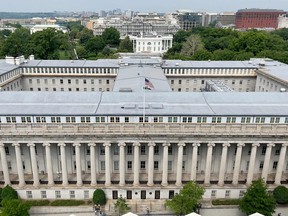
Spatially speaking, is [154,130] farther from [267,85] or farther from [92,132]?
[267,85]

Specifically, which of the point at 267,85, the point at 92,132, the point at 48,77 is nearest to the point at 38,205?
A: the point at 92,132

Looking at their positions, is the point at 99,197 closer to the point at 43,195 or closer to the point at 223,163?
the point at 43,195

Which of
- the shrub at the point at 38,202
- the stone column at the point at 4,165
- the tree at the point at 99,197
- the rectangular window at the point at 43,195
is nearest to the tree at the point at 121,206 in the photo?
the tree at the point at 99,197

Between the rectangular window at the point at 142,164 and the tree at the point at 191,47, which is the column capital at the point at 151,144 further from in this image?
the tree at the point at 191,47

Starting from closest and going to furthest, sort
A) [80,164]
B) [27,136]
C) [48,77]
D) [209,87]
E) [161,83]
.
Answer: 1. [27,136]
2. [80,164]
3. [161,83]
4. [209,87]
5. [48,77]

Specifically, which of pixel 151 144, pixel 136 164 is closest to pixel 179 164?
pixel 151 144

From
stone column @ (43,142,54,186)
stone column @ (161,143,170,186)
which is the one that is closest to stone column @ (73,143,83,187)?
stone column @ (43,142,54,186)

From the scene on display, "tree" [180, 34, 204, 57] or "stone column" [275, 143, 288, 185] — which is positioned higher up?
"tree" [180, 34, 204, 57]

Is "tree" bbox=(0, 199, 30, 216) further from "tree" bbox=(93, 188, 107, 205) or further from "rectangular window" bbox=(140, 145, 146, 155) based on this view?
"rectangular window" bbox=(140, 145, 146, 155)
